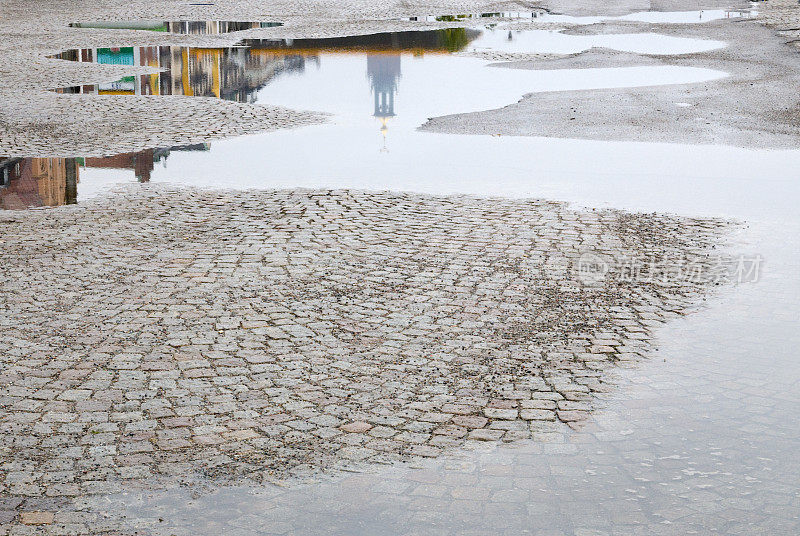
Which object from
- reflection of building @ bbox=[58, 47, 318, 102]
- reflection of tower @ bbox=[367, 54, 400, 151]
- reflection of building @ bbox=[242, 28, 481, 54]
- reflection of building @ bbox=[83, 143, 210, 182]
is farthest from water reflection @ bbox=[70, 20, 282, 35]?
reflection of building @ bbox=[83, 143, 210, 182]

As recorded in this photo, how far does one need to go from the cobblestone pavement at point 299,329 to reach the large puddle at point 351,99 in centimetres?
153

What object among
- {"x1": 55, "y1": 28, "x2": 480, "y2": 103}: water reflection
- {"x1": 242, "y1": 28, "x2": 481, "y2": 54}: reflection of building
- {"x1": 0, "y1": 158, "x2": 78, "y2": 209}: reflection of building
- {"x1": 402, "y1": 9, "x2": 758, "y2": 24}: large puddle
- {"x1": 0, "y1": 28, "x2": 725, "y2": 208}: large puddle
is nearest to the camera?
{"x1": 0, "y1": 158, "x2": 78, "y2": 209}: reflection of building

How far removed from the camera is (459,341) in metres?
7.42

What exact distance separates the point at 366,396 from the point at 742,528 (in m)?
2.50

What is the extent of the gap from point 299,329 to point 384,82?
1298 centimetres

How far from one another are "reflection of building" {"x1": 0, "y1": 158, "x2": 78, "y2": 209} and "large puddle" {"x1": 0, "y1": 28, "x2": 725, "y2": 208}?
0.08ft

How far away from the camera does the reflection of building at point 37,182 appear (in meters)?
11.6

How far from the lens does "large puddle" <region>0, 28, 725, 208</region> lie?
1277 cm

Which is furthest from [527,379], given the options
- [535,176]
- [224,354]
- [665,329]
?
[535,176]

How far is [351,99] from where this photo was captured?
19.2m

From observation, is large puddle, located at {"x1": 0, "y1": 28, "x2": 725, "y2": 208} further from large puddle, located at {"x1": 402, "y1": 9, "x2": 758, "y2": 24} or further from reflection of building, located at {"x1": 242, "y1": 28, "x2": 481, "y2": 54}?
large puddle, located at {"x1": 402, "y1": 9, "x2": 758, "y2": 24}

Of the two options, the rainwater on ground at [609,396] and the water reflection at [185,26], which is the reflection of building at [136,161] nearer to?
the rainwater on ground at [609,396]

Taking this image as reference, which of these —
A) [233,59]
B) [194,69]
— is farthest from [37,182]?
[233,59]

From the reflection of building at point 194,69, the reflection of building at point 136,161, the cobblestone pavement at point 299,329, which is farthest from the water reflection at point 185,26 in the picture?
the cobblestone pavement at point 299,329
